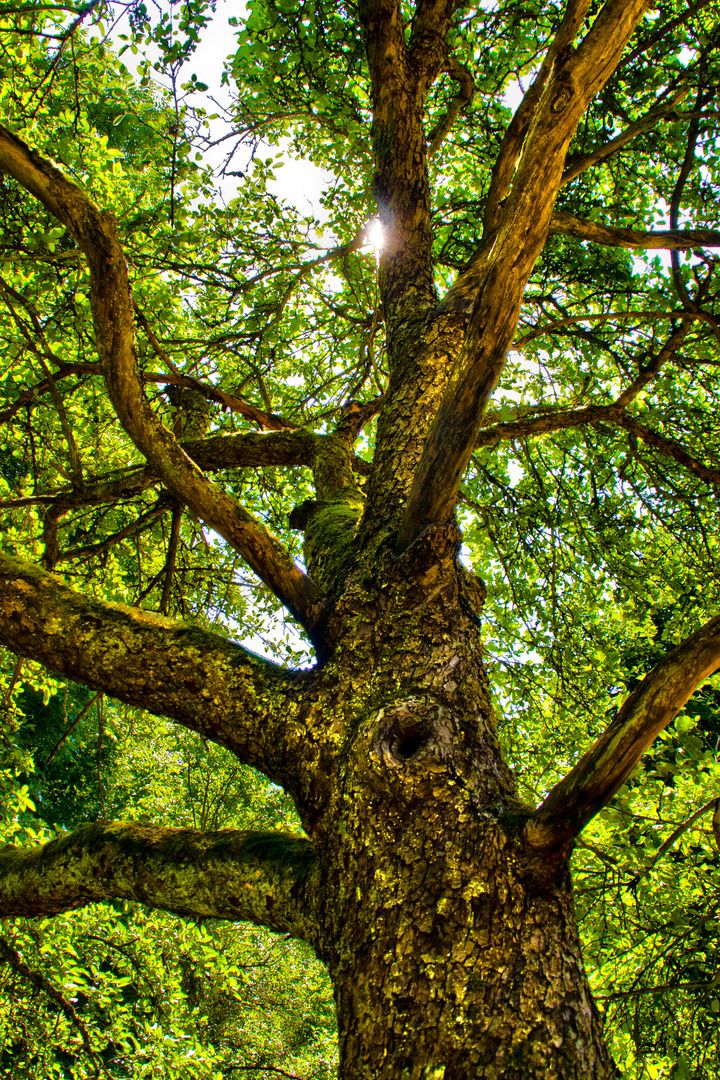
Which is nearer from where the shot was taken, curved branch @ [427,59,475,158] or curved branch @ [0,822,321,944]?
curved branch @ [0,822,321,944]

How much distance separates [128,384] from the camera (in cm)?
249

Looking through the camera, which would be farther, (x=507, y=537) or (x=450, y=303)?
(x=507, y=537)

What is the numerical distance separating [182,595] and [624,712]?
15.0ft

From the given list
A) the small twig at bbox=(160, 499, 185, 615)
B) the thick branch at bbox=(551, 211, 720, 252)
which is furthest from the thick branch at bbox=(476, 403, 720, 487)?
the small twig at bbox=(160, 499, 185, 615)

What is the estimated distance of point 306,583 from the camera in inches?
98.1

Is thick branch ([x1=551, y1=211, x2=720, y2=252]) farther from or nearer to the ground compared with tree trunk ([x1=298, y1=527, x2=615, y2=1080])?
farther from the ground

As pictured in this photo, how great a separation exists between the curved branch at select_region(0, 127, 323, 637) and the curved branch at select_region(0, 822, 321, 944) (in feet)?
2.59

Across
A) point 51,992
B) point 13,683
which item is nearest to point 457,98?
point 13,683

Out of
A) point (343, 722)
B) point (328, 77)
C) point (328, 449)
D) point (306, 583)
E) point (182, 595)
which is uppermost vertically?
point (328, 77)

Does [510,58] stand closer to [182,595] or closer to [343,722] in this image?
[182,595]

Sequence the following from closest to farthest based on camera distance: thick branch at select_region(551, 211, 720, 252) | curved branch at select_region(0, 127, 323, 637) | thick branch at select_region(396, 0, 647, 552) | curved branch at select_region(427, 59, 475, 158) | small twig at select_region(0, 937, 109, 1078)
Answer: thick branch at select_region(396, 0, 647, 552), curved branch at select_region(0, 127, 323, 637), thick branch at select_region(551, 211, 720, 252), small twig at select_region(0, 937, 109, 1078), curved branch at select_region(427, 59, 475, 158)

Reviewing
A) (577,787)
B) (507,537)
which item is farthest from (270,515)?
(577,787)

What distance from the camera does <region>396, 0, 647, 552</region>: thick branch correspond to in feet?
5.57

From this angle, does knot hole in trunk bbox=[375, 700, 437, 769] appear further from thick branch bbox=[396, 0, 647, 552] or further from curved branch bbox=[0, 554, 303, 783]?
thick branch bbox=[396, 0, 647, 552]
